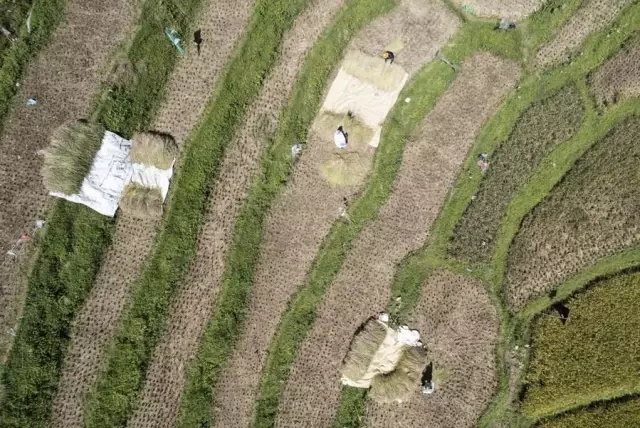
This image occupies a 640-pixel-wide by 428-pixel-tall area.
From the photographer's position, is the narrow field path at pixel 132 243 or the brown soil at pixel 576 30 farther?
the brown soil at pixel 576 30

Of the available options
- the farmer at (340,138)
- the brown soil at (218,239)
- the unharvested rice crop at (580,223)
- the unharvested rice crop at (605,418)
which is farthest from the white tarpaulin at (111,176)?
the unharvested rice crop at (605,418)

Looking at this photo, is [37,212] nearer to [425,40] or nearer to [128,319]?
[128,319]

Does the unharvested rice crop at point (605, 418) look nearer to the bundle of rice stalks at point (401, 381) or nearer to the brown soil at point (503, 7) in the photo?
the bundle of rice stalks at point (401, 381)

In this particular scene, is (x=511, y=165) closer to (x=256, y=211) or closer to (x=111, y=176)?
(x=256, y=211)

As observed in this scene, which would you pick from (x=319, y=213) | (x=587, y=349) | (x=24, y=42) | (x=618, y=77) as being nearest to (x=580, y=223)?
(x=587, y=349)

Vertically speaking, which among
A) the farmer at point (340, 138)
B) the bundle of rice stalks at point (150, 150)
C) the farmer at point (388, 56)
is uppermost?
the farmer at point (388, 56)

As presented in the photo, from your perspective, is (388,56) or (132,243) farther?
(388,56)

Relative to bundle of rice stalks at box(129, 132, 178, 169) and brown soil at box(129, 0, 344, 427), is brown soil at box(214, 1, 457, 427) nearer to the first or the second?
brown soil at box(129, 0, 344, 427)
